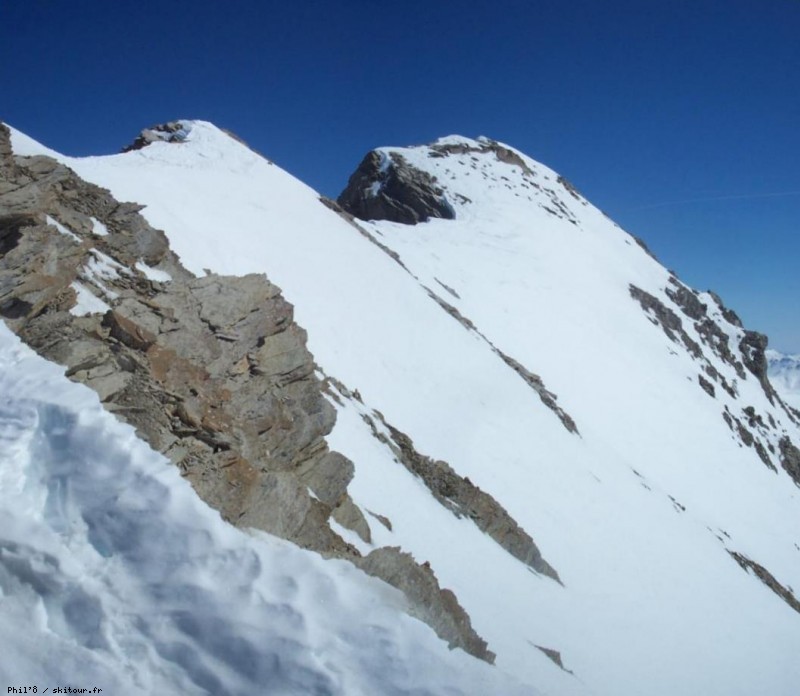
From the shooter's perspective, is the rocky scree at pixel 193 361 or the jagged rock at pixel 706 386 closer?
the rocky scree at pixel 193 361

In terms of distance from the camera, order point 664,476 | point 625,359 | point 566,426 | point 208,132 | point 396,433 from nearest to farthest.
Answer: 1. point 396,433
2. point 566,426
3. point 664,476
4. point 208,132
5. point 625,359

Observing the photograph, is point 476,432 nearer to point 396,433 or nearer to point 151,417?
point 396,433

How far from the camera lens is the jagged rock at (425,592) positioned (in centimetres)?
595

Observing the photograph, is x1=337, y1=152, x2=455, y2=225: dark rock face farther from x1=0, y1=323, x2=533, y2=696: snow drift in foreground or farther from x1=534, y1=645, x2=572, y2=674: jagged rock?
x1=0, y1=323, x2=533, y2=696: snow drift in foreground

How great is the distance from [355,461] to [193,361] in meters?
4.49

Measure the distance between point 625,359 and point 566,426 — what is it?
15.7 meters

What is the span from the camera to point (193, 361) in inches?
319

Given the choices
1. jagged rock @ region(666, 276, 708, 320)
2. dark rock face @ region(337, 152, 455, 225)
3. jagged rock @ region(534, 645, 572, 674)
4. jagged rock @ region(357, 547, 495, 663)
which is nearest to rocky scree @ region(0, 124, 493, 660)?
jagged rock @ region(357, 547, 495, 663)

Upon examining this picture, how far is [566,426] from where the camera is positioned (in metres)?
21.3

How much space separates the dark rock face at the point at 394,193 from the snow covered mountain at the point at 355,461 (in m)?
12.0

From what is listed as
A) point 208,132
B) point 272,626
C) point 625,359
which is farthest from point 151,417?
point 625,359

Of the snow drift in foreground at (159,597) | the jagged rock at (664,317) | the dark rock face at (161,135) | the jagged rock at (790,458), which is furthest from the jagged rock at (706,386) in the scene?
the snow drift in foreground at (159,597)

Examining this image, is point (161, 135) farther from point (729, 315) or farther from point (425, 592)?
point (729, 315)

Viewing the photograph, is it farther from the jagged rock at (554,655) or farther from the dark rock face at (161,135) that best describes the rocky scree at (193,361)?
the dark rock face at (161,135)
